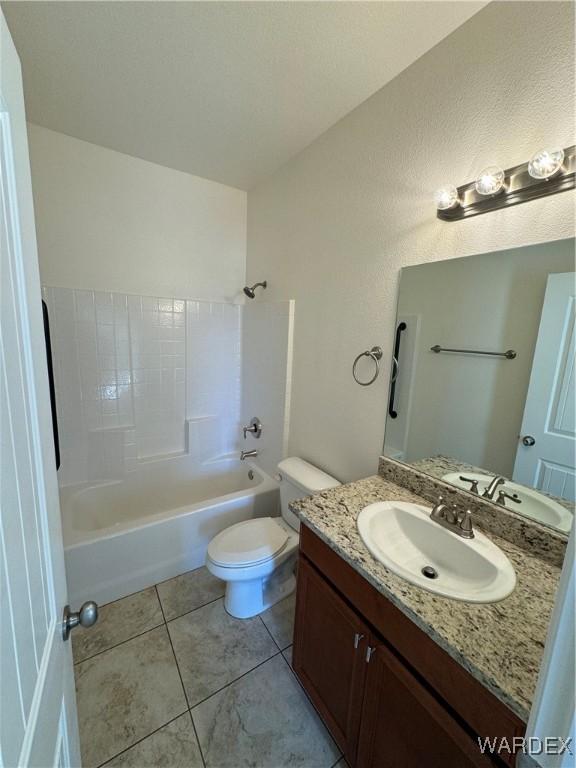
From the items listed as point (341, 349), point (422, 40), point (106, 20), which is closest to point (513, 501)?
point (341, 349)

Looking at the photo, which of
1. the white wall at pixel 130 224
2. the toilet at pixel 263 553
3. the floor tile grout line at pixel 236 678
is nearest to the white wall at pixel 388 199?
the toilet at pixel 263 553

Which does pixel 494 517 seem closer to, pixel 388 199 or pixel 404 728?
pixel 404 728

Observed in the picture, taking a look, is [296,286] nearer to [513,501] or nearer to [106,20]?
[106,20]

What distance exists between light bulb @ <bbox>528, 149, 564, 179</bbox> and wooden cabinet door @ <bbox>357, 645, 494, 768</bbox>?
1.38 metres

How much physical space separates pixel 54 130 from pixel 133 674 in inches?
111

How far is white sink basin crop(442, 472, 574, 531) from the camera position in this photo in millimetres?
933

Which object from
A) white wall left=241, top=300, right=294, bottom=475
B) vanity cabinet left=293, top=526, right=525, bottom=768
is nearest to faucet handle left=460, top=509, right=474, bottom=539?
vanity cabinet left=293, top=526, right=525, bottom=768

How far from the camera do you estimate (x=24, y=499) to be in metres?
0.46

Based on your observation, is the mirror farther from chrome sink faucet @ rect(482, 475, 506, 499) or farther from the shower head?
the shower head

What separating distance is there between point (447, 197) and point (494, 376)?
644 millimetres

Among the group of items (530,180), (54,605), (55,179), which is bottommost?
(54,605)

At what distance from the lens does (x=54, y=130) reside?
5.74 ft

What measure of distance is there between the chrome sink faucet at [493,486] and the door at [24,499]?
124cm

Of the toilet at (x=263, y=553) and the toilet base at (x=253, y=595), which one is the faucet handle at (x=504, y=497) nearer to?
the toilet at (x=263, y=553)
